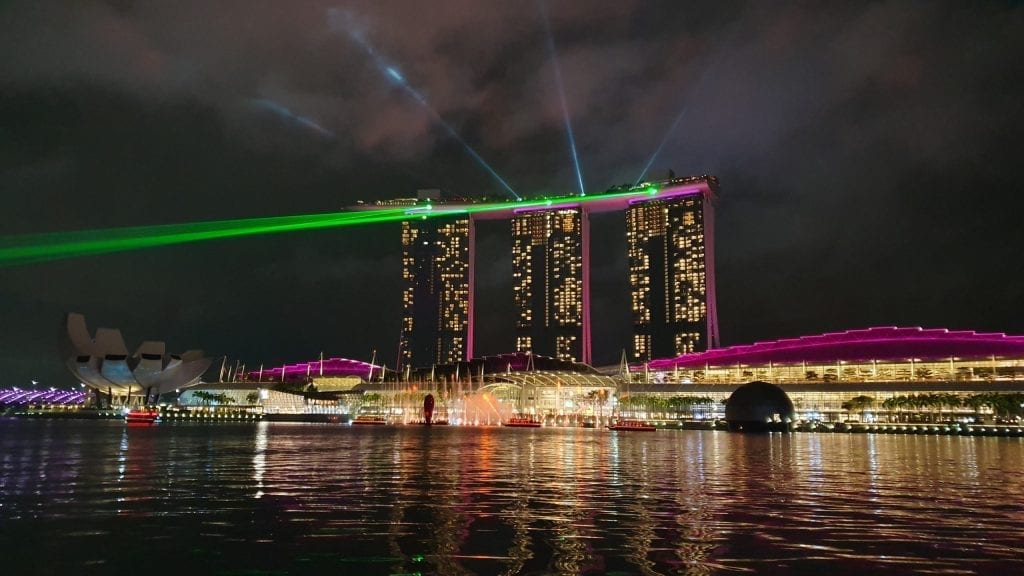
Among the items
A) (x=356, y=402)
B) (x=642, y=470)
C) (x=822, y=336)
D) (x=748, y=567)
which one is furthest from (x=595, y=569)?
(x=356, y=402)

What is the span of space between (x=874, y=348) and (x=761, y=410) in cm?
3825

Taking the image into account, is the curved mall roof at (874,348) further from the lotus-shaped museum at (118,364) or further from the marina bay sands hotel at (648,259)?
the lotus-shaped museum at (118,364)

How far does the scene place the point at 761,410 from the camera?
76.8 metres

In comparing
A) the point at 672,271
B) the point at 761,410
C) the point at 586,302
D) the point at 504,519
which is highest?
the point at 672,271

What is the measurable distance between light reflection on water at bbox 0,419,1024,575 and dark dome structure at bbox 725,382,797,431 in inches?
1969

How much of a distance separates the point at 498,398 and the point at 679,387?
28153mm

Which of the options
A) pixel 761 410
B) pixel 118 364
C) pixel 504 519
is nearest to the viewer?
pixel 504 519

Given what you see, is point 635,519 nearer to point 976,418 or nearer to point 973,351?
point 976,418

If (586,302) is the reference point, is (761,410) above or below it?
below

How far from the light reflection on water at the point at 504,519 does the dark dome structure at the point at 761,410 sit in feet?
164

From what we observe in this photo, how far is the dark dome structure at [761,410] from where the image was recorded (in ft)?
252

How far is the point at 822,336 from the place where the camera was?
115 metres

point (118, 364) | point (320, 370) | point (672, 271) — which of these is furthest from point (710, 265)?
point (118, 364)

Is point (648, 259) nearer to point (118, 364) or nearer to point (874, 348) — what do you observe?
point (874, 348)
